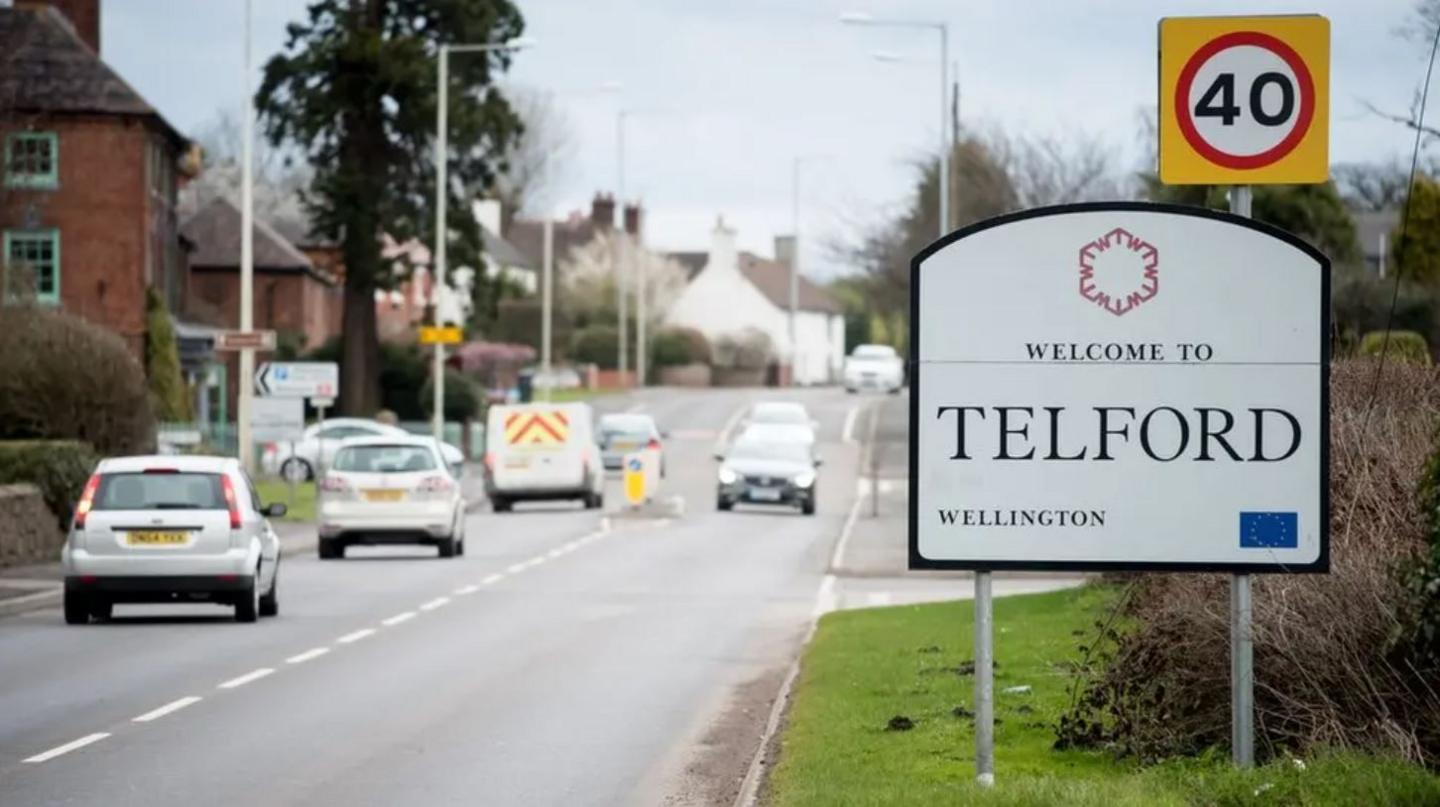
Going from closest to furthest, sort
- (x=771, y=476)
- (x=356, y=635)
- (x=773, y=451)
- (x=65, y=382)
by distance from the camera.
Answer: (x=356, y=635) < (x=65, y=382) < (x=771, y=476) < (x=773, y=451)

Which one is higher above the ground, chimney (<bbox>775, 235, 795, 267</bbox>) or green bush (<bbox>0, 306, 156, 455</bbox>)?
chimney (<bbox>775, 235, 795, 267</bbox>)

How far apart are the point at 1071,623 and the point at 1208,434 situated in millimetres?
9586

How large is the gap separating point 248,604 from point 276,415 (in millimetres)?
20688

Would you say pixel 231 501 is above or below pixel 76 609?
above

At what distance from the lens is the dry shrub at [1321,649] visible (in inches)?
456

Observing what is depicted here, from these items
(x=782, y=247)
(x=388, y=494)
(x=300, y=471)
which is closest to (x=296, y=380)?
(x=300, y=471)

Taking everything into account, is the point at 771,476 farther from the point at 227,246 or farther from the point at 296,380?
the point at 227,246

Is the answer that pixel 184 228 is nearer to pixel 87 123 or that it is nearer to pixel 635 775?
pixel 87 123

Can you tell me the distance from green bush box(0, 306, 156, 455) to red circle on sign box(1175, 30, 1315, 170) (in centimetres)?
2746

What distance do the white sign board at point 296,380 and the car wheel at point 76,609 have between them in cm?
2401

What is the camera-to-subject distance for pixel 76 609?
2509 cm

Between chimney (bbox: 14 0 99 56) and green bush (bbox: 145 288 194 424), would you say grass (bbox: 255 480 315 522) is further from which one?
chimney (bbox: 14 0 99 56)

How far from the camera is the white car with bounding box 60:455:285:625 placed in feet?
80.1

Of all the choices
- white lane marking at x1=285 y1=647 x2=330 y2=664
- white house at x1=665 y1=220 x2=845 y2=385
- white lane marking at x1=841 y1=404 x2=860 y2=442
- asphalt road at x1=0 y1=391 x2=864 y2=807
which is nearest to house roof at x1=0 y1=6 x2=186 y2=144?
asphalt road at x1=0 y1=391 x2=864 y2=807
